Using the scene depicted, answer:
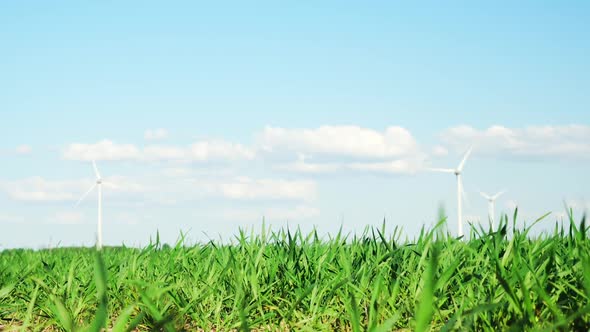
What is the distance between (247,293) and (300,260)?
2.53 ft

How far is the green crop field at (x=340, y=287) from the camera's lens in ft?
11.3

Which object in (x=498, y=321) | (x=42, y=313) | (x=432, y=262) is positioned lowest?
(x=42, y=313)

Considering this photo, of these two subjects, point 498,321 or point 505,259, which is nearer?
point 498,321

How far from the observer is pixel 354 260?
5254mm

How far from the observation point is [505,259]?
13.2 feet

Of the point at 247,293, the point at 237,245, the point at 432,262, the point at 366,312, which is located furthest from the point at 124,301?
the point at 432,262

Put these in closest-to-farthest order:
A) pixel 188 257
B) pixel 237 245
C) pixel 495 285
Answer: pixel 495 285 < pixel 188 257 < pixel 237 245

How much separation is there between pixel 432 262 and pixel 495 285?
2.08m

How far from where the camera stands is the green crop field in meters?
3.43

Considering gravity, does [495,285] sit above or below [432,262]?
below

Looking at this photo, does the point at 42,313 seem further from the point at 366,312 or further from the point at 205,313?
the point at 366,312

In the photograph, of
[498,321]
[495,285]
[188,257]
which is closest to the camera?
[498,321]

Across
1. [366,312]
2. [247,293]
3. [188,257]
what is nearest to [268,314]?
[247,293]

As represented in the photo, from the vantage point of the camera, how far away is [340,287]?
14.4ft
